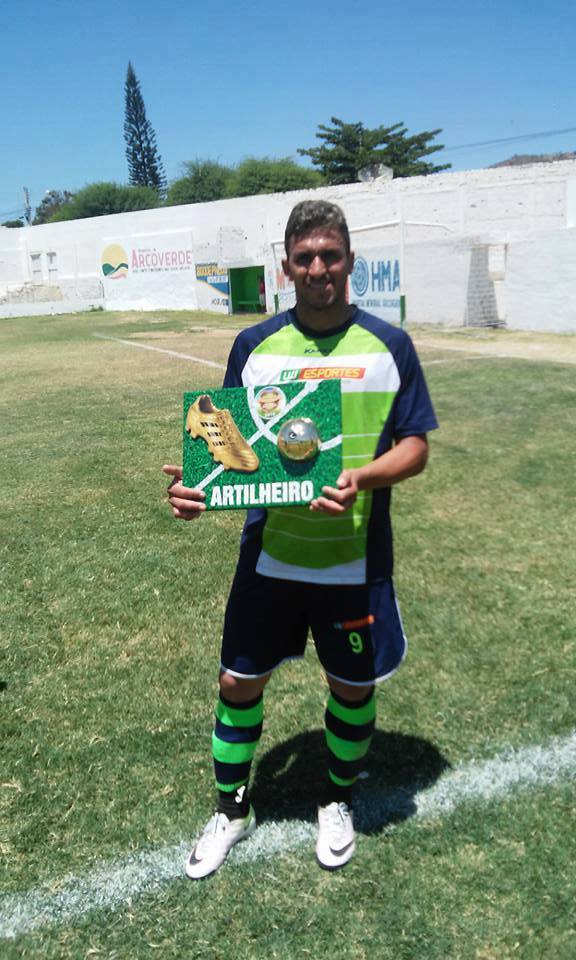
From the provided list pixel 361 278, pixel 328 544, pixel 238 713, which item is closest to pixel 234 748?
pixel 238 713

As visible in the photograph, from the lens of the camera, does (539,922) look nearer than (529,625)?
Yes

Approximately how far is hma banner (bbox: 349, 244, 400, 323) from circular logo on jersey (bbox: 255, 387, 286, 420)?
16552 mm

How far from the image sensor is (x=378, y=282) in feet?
63.3

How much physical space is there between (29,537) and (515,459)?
13.7 feet

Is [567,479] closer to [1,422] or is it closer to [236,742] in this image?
[236,742]

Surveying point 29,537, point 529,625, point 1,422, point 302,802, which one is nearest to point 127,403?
point 1,422

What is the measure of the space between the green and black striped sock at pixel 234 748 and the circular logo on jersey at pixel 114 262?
3705 centimetres

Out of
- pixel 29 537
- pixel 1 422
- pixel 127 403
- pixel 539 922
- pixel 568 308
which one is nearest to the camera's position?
pixel 539 922

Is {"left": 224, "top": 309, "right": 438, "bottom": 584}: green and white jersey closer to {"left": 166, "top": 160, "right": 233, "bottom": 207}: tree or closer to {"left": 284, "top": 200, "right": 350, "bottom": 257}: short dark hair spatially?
{"left": 284, "top": 200, "right": 350, "bottom": 257}: short dark hair

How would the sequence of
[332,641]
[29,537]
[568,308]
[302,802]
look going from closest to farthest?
[332,641], [302,802], [29,537], [568,308]

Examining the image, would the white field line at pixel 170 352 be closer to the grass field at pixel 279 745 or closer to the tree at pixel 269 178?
the grass field at pixel 279 745

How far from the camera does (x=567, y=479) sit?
6.16 metres

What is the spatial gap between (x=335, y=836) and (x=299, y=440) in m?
1.31

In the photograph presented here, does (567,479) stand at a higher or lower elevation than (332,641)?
lower
